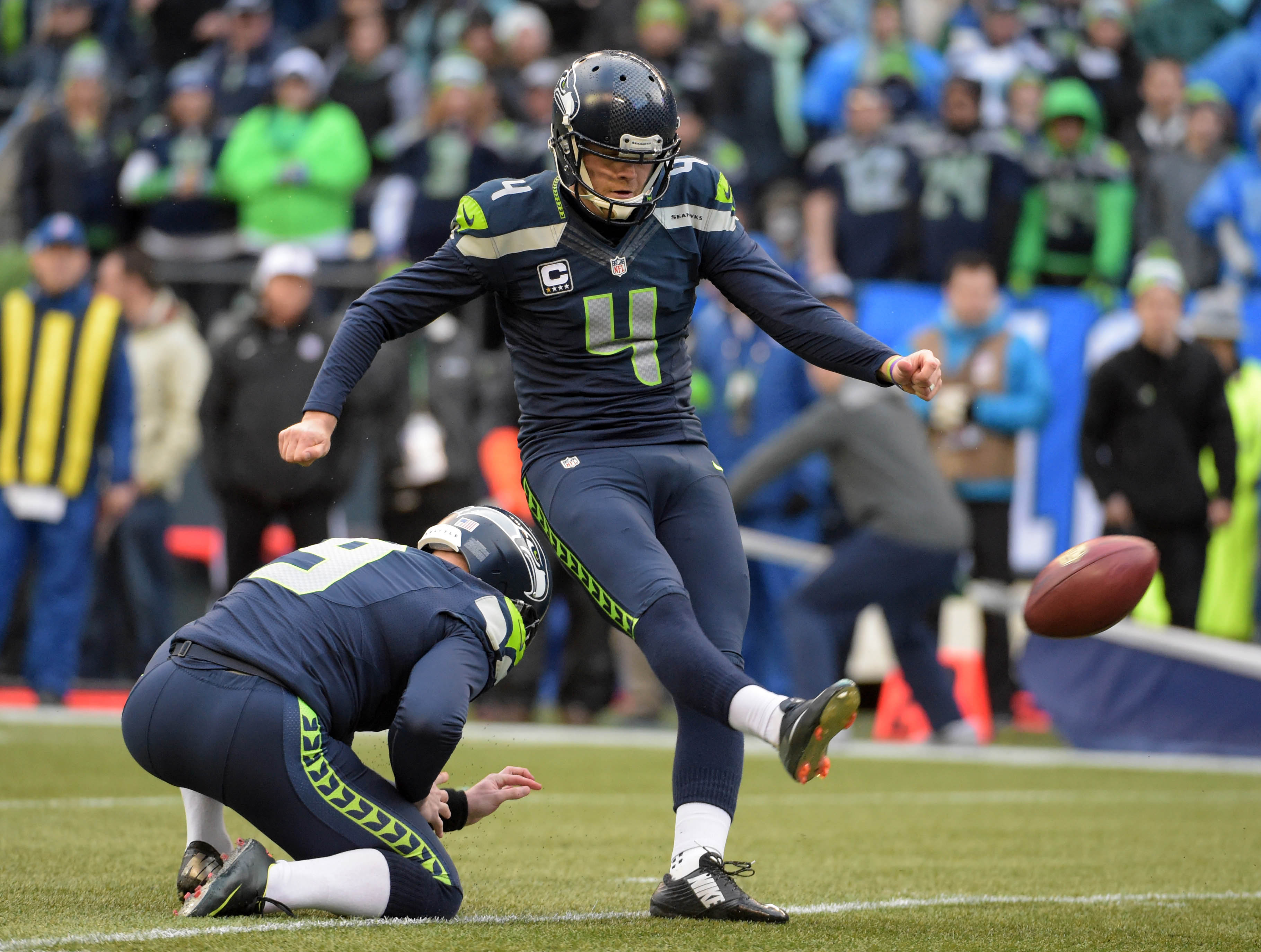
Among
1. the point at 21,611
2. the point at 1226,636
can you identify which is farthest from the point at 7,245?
the point at 1226,636

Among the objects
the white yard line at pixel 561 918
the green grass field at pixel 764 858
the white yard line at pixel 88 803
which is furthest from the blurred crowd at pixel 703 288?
the white yard line at pixel 561 918

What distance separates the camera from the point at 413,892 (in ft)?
13.2

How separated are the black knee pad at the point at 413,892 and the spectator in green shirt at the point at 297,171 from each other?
805 cm

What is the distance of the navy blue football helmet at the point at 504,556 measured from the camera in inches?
171

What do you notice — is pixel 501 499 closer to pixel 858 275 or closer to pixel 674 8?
pixel 858 275

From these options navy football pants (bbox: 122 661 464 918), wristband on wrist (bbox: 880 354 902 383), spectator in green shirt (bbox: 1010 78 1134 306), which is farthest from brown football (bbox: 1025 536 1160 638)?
spectator in green shirt (bbox: 1010 78 1134 306)

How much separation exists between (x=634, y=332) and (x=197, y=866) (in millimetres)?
1603

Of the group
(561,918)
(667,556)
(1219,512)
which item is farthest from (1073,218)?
(561,918)

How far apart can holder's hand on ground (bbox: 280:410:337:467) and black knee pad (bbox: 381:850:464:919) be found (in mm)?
880

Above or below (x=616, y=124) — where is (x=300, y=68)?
above

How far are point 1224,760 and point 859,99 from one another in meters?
4.91

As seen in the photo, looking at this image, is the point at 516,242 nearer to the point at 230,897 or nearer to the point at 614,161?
the point at 614,161

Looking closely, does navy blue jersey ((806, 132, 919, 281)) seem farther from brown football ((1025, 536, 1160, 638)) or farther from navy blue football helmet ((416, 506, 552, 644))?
navy blue football helmet ((416, 506, 552, 644))

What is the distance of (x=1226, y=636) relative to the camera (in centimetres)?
1056
